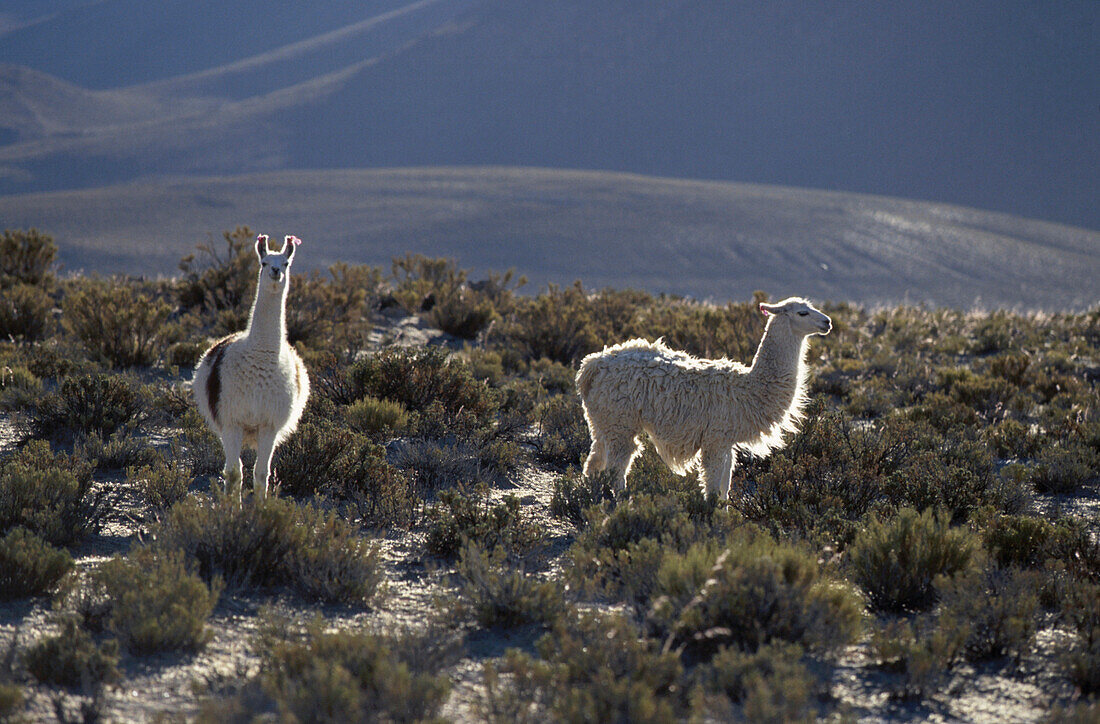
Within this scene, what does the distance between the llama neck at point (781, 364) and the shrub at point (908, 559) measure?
4.87 ft

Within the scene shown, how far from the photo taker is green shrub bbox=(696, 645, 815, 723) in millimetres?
3244

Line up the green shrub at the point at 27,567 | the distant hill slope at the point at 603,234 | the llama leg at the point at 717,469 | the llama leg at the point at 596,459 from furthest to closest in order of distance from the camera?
1. the distant hill slope at the point at 603,234
2. the llama leg at the point at 596,459
3. the llama leg at the point at 717,469
4. the green shrub at the point at 27,567

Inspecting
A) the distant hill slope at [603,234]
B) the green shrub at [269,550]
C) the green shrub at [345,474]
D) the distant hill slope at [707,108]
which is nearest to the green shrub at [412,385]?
the green shrub at [345,474]

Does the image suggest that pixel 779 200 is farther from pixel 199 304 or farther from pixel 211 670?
pixel 211 670

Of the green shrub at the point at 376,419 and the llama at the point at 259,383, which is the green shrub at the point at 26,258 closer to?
the green shrub at the point at 376,419

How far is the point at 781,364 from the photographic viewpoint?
638cm

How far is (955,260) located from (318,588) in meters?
68.4

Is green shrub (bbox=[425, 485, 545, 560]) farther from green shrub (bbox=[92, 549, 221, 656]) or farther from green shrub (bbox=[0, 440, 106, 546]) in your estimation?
green shrub (bbox=[0, 440, 106, 546])

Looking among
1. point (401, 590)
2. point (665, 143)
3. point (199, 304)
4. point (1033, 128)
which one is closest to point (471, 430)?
point (401, 590)

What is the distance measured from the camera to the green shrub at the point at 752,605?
157 inches

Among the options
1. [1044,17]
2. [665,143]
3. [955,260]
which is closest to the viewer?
[955,260]

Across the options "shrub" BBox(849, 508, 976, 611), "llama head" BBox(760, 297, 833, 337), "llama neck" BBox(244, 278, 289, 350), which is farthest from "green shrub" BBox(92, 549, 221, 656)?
"llama head" BBox(760, 297, 833, 337)

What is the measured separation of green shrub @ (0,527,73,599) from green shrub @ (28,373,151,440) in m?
2.92

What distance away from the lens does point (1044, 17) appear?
122 m
